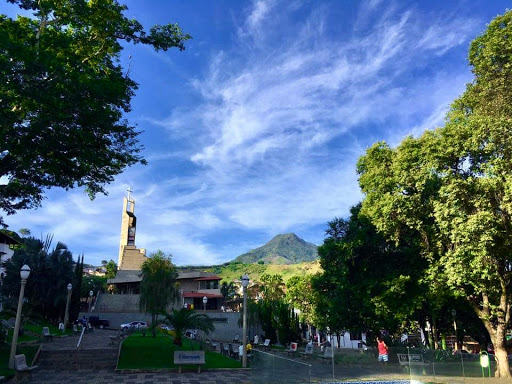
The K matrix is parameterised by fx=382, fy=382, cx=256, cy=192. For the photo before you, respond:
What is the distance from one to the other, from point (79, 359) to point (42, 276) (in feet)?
77.3

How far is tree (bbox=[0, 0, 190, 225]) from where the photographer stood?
48.9 ft

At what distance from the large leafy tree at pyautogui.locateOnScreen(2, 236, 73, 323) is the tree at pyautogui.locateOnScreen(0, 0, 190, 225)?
2282cm

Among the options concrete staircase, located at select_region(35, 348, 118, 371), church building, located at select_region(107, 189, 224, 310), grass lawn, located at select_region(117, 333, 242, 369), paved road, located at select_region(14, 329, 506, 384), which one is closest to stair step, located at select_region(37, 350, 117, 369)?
concrete staircase, located at select_region(35, 348, 118, 371)

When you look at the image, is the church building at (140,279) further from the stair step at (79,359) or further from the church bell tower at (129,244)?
the stair step at (79,359)

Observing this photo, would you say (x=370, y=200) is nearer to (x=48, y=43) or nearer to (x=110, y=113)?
(x=110, y=113)

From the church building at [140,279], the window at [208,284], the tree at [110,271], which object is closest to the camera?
the church building at [140,279]

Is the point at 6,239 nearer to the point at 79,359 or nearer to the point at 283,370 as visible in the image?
the point at 79,359

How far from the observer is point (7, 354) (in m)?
19.6

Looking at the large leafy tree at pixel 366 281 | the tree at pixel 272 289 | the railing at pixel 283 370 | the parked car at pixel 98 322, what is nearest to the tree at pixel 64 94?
the railing at pixel 283 370

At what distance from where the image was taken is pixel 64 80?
15.5m

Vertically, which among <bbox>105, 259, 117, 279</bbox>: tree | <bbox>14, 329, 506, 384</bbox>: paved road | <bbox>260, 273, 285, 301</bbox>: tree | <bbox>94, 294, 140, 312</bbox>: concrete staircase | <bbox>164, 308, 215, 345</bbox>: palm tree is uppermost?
<bbox>105, 259, 117, 279</bbox>: tree

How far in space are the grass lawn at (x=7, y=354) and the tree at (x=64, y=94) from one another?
7.42 metres

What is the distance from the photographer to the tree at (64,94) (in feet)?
48.9

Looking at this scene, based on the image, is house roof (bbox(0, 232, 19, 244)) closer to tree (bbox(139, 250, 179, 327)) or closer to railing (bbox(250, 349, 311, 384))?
tree (bbox(139, 250, 179, 327))
